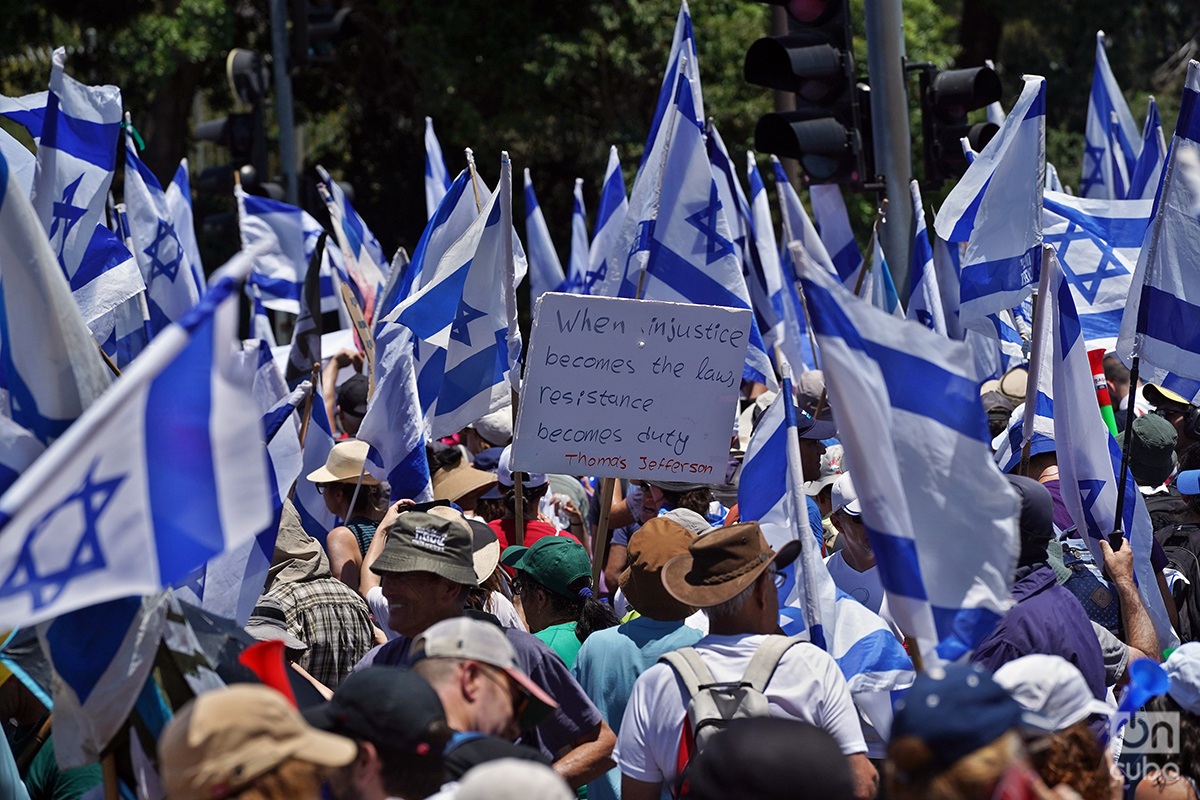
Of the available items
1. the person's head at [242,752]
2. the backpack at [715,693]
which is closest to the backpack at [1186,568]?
the backpack at [715,693]

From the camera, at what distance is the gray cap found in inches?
147

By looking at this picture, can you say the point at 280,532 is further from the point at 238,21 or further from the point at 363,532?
the point at 238,21

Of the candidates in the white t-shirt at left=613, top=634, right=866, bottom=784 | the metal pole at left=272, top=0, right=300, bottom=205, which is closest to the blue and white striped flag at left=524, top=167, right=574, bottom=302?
the metal pole at left=272, top=0, right=300, bottom=205

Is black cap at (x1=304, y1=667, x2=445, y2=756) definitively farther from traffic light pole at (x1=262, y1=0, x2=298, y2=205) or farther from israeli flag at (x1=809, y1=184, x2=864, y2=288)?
traffic light pole at (x1=262, y1=0, x2=298, y2=205)

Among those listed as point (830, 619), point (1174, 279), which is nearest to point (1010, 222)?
point (1174, 279)

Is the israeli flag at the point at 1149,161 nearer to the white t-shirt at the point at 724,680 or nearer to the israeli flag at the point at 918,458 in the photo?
the israeli flag at the point at 918,458

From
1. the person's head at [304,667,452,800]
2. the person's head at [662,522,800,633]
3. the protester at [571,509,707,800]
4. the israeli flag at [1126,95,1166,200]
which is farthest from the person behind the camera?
the israeli flag at [1126,95,1166,200]

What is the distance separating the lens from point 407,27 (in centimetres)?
1847

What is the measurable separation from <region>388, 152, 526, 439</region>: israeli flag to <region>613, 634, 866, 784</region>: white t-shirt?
2.82 m

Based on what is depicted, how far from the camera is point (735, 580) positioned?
136 inches

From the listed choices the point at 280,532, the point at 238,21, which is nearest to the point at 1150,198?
the point at 280,532

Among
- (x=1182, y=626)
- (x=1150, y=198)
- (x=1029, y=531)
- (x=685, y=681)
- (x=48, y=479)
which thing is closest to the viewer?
(x=48, y=479)

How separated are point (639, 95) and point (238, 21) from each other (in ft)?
19.0

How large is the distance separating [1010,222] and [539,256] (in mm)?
5369
